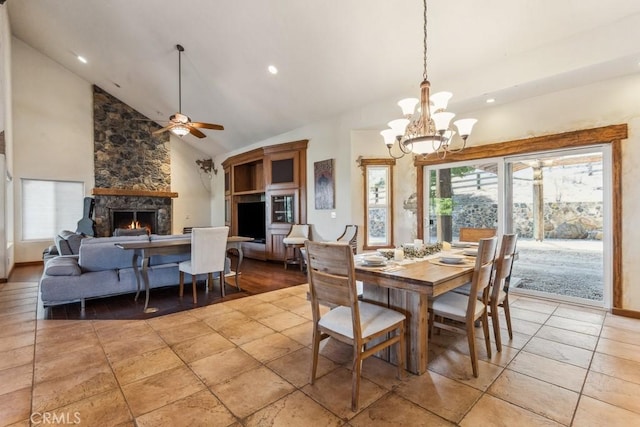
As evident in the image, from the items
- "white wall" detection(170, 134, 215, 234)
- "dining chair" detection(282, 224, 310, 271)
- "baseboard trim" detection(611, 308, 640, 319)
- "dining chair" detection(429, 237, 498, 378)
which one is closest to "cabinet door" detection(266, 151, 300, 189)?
"dining chair" detection(282, 224, 310, 271)

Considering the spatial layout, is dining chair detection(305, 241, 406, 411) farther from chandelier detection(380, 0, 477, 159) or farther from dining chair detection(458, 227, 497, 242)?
dining chair detection(458, 227, 497, 242)

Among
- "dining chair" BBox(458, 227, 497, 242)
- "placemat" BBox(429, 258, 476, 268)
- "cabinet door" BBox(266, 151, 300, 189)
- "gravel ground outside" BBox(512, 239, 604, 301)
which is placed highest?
"cabinet door" BBox(266, 151, 300, 189)

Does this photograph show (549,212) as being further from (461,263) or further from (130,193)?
(130,193)

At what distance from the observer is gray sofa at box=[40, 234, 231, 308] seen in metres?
3.39

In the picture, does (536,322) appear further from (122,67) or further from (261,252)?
(122,67)

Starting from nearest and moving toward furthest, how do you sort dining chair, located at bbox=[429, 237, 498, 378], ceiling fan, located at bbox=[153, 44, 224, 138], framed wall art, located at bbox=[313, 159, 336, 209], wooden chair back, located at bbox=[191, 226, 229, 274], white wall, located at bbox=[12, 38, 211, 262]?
dining chair, located at bbox=[429, 237, 498, 378]
wooden chair back, located at bbox=[191, 226, 229, 274]
ceiling fan, located at bbox=[153, 44, 224, 138]
framed wall art, located at bbox=[313, 159, 336, 209]
white wall, located at bbox=[12, 38, 211, 262]

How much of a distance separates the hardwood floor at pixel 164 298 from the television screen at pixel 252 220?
183 centimetres

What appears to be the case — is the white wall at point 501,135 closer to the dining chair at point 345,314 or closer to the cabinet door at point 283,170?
the cabinet door at point 283,170

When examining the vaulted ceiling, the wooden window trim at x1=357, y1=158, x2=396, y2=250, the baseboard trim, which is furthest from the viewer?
the wooden window trim at x1=357, y1=158, x2=396, y2=250

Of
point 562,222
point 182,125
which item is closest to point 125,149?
point 182,125

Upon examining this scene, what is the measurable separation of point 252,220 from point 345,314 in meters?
6.02

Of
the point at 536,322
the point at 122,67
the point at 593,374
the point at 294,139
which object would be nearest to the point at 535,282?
the point at 536,322

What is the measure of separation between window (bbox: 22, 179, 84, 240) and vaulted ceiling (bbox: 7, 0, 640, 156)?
2.93 m

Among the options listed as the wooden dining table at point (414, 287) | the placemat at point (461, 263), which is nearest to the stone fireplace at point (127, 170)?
the wooden dining table at point (414, 287)
